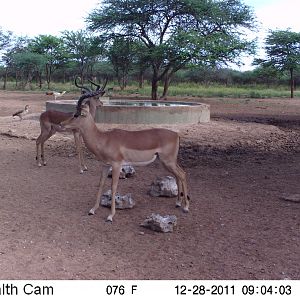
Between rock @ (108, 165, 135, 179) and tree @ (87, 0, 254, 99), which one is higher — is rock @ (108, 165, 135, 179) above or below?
below

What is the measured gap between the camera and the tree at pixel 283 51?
3803cm

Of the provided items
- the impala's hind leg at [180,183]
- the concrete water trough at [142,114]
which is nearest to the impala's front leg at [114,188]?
the impala's hind leg at [180,183]

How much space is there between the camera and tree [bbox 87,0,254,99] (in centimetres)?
2519

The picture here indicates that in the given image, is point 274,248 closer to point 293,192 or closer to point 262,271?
point 262,271

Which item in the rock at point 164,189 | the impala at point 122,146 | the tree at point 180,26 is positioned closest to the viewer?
the impala at point 122,146

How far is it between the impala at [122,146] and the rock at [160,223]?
2.03 ft

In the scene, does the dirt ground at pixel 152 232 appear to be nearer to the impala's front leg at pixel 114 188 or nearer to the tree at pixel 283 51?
the impala's front leg at pixel 114 188

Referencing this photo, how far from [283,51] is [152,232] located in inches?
1451

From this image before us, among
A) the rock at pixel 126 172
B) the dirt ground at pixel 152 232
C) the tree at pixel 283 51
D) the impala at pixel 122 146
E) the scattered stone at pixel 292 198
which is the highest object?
the tree at pixel 283 51

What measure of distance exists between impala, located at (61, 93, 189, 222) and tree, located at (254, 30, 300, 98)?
111 feet

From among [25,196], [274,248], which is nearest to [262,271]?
[274,248]

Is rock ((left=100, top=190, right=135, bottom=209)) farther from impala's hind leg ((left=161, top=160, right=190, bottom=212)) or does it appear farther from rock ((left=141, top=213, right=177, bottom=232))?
rock ((left=141, top=213, right=177, bottom=232))

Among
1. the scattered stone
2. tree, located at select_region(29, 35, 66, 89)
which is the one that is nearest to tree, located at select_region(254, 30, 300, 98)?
tree, located at select_region(29, 35, 66, 89)
